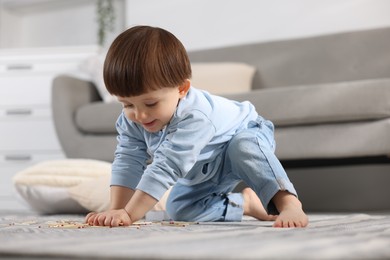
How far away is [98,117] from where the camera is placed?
255cm

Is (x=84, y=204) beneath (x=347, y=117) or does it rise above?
beneath

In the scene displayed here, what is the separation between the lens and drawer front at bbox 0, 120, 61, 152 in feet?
10.8

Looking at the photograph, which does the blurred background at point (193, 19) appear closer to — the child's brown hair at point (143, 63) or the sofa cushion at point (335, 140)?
the sofa cushion at point (335, 140)

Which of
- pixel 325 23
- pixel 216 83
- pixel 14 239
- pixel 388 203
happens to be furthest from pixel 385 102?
pixel 14 239

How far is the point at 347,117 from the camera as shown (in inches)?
82.4

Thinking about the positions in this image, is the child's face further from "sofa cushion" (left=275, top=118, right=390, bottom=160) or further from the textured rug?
"sofa cushion" (left=275, top=118, right=390, bottom=160)

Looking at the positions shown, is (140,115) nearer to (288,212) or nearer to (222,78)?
(288,212)

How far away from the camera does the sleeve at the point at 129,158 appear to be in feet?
4.41

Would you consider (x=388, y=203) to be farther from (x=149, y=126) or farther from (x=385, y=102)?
(x=149, y=126)

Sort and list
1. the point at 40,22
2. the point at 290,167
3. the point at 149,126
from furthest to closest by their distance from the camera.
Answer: the point at 40,22 < the point at 290,167 < the point at 149,126

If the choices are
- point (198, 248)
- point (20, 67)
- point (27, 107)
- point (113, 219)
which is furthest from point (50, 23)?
point (198, 248)

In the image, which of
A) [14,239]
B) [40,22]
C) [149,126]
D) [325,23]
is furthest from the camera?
[40,22]

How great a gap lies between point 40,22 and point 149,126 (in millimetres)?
3186

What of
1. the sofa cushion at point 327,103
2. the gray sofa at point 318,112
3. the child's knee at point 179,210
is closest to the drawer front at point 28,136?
the gray sofa at point 318,112
